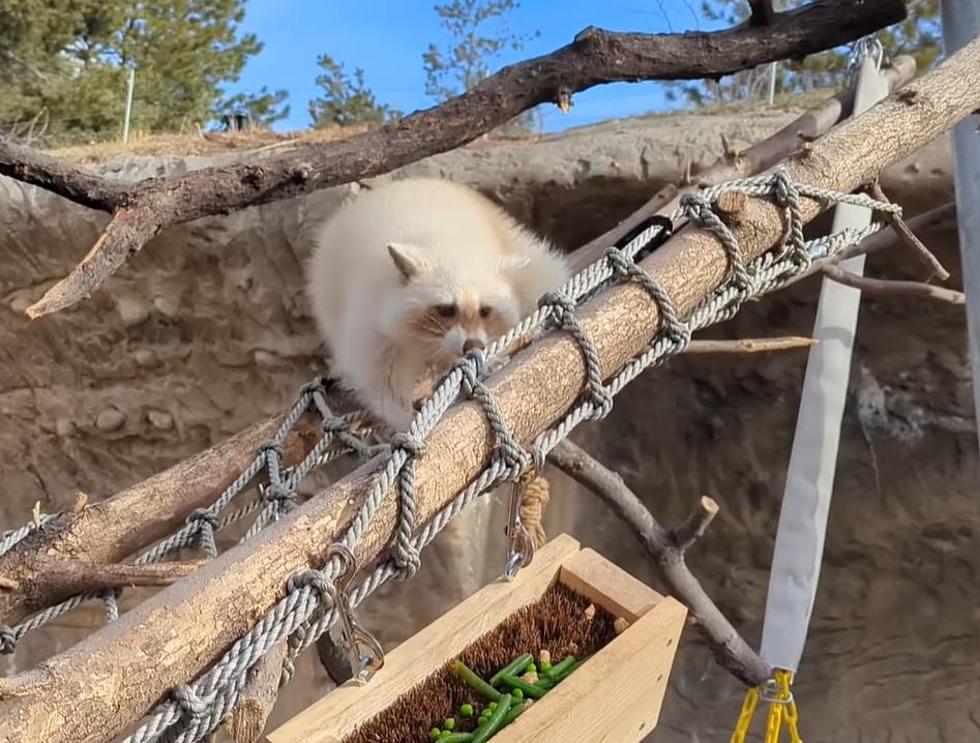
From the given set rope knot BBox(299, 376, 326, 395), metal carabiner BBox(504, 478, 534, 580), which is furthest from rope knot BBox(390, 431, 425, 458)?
rope knot BBox(299, 376, 326, 395)

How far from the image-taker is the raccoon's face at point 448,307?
78.3 inches

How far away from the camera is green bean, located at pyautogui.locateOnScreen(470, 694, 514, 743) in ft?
3.64

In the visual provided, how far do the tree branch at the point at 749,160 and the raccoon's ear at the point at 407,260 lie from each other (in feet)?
1.22

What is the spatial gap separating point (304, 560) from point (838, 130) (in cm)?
107

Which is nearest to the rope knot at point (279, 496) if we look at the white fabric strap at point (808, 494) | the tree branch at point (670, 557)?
the tree branch at point (670, 557)

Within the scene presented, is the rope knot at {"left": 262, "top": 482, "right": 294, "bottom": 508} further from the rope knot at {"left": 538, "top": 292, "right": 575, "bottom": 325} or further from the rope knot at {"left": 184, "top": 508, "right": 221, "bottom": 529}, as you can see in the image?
the rope knot at {"left": 538, "top": 292, "right": 575, "bottom": 325}

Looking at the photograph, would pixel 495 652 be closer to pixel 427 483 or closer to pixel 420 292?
pixel 427 483

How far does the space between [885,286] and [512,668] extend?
4.61 feet

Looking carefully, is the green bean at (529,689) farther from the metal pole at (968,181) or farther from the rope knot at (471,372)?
the metal pole at (968,181)

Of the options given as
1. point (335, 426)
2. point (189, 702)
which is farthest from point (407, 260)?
point (189, 702)

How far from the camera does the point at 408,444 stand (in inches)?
36.2

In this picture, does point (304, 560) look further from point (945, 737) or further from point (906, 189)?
point (945, 737)

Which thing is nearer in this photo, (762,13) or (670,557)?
(762,13)

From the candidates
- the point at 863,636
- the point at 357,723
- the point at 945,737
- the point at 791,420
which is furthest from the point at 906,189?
the point at 357,723
